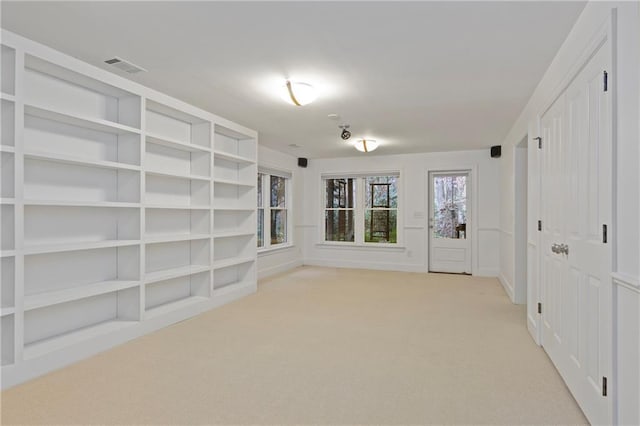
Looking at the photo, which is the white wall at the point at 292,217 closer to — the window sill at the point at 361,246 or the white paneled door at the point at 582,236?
the window sill at the point at 361,246

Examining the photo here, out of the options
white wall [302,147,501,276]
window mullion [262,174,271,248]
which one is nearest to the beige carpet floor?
window mullion [262,174,271,248]

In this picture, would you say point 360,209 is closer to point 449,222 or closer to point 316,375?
point 449,222

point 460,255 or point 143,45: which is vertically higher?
point 143,45

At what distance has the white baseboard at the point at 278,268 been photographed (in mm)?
6611

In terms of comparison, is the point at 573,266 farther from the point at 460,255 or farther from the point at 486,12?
the point at 460,255

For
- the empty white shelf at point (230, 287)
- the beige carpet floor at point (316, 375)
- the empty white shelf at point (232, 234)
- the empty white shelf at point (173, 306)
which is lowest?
the beige carpet floor at point (316, 375)

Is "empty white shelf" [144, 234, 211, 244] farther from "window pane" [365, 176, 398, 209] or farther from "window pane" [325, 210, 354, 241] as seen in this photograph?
"window pane" [365, 176, 398, 209]

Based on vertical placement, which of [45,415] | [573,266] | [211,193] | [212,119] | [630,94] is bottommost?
[45,415]

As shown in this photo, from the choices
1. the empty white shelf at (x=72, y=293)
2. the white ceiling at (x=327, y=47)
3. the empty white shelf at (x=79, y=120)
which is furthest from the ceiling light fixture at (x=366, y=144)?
the empty white shelf at (x=72, y=293)

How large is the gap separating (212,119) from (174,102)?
2.02 ft

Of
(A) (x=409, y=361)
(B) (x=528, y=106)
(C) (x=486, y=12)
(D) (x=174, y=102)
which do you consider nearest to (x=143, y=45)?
(D) (x=174, y=102)

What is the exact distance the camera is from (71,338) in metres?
2.95

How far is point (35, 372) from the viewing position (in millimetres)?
2574

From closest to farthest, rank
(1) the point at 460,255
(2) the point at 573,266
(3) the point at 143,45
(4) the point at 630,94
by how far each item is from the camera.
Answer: (4) the point at 630,94
(2) the point at 573,266
(3) the point at 143,45
(1) the point at 460,255
